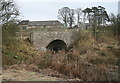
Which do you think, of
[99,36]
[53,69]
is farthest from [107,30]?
[53,69]

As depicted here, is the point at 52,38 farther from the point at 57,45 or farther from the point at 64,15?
the point at 64,15

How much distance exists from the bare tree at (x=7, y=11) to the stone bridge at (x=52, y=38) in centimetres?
570

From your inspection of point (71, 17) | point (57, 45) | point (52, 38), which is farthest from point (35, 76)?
point (71, 17)

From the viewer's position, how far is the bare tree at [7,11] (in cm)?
1653

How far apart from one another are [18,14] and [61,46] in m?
9.37

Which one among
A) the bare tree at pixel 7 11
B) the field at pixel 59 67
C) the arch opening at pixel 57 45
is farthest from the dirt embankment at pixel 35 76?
the arch opening at pixel 57 45

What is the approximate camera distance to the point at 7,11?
56.1ft

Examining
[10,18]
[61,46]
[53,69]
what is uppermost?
[10,18]

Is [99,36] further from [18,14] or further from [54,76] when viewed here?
[54,76]

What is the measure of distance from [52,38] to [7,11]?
829cm

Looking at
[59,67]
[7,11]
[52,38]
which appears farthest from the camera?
[52,38]

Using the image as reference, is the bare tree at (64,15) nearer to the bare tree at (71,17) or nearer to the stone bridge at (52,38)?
the bare tree at (71,17)

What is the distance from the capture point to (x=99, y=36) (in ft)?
84.5

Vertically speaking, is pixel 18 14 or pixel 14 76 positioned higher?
pixel 18 14
